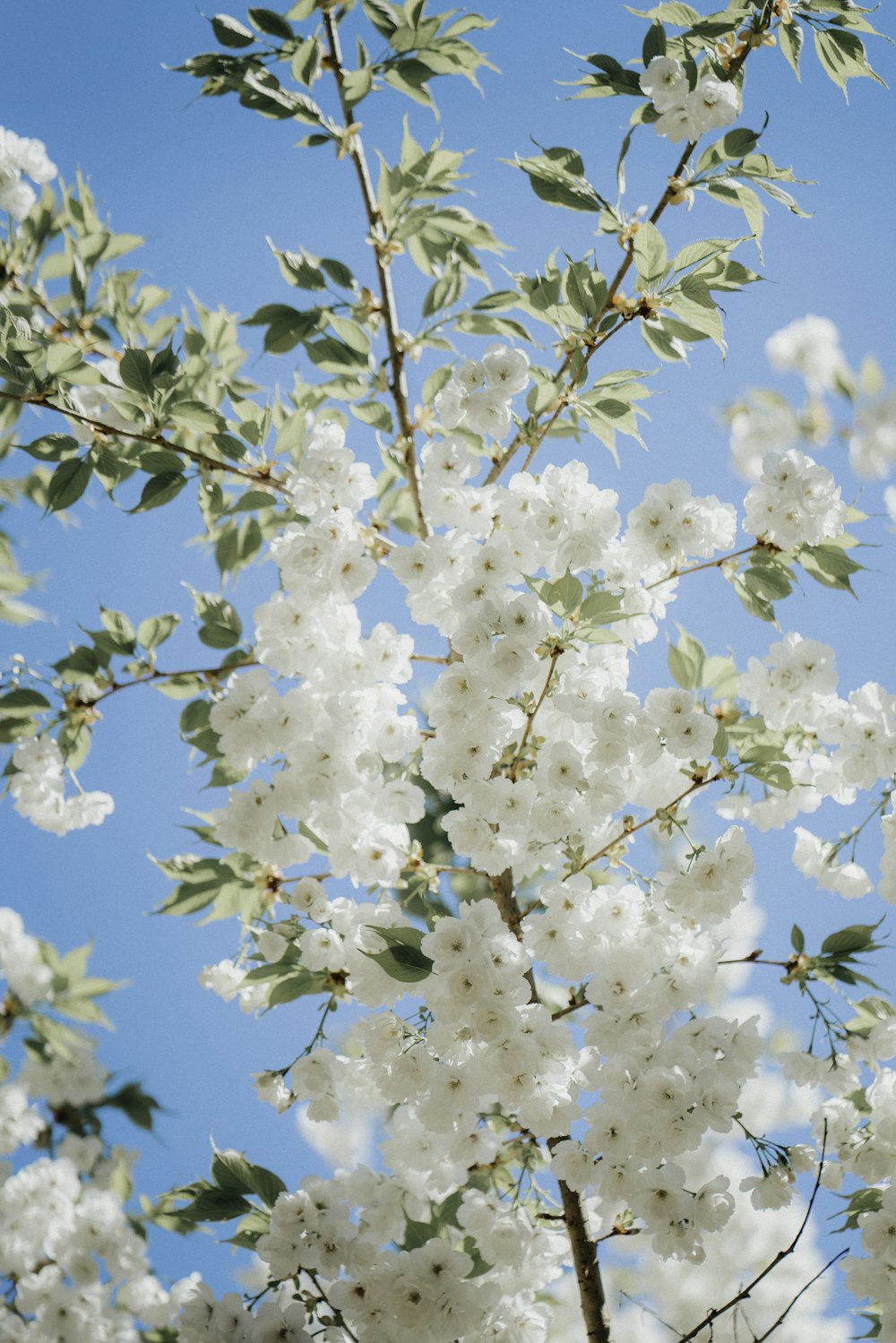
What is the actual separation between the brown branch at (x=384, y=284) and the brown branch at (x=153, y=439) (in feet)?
0.86

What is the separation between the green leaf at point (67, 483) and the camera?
1744mm

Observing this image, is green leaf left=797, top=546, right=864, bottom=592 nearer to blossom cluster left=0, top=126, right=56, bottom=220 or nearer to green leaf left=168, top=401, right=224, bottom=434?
green leaf left=168, top=401, right=224, bottom=434

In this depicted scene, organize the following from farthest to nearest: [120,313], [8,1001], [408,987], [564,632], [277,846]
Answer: [8,1001]
[120,313]
[277,846]
[564,632]
[408,987]

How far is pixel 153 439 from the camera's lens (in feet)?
5.74

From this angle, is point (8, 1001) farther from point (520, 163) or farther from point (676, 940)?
point (520, 163)

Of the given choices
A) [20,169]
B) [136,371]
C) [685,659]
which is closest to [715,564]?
[685,659]

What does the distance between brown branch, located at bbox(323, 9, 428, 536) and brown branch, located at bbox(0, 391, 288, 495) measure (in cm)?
26

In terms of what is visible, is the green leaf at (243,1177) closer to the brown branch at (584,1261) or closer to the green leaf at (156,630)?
the brown branch at (584,1261)

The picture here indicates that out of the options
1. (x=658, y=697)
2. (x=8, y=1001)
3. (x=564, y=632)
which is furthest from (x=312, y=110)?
(x=8, y=1001)

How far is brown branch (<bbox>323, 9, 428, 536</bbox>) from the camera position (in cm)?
189

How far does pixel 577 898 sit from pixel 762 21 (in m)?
1.48

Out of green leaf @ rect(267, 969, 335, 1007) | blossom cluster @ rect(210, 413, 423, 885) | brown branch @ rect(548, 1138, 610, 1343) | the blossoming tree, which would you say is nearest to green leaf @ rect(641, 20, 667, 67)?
the blossoming tree

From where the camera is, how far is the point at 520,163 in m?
1.59

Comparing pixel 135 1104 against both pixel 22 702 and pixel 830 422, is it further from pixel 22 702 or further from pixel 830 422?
pixel 830 422
